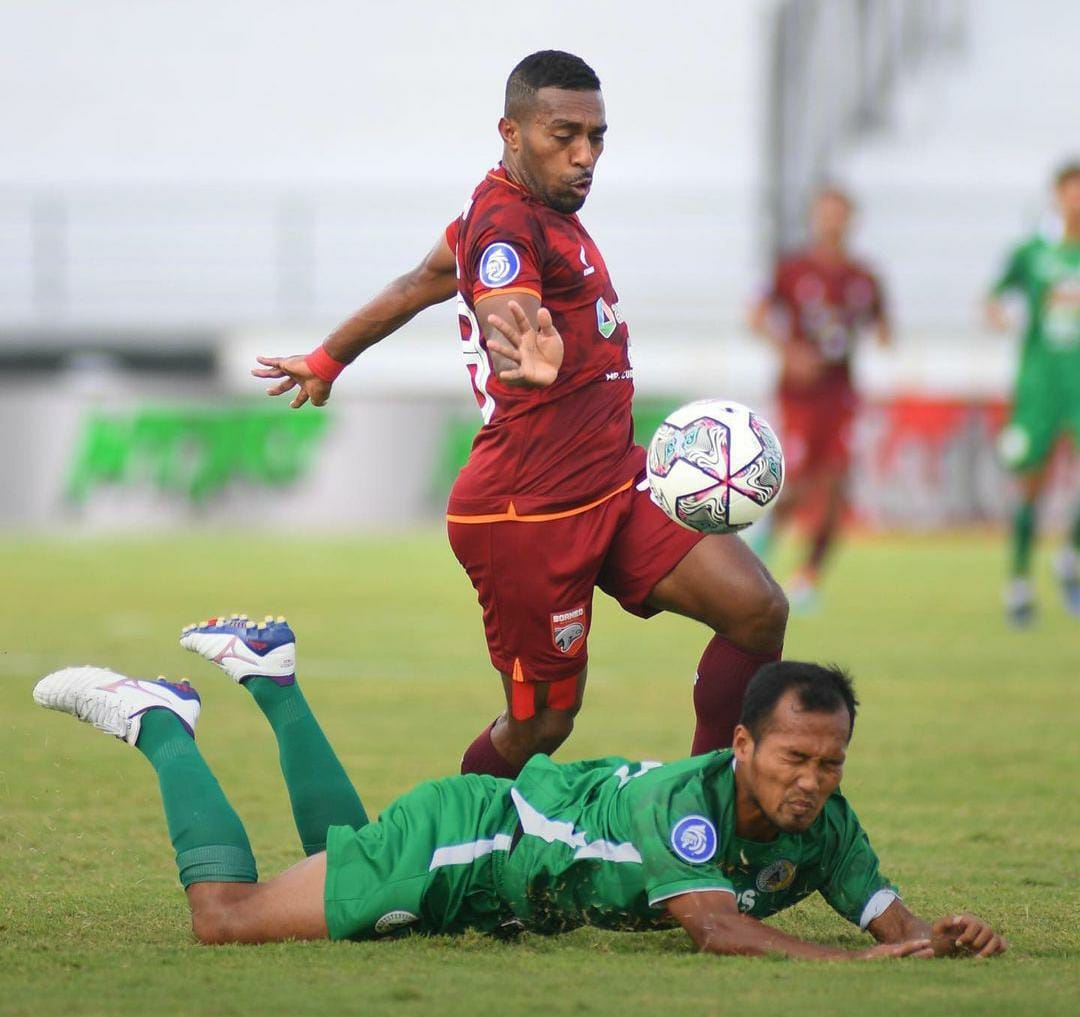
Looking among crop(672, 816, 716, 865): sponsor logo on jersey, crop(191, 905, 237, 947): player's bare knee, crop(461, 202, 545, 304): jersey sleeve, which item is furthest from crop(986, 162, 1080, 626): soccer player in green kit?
crop(191, 905, 237, 947): player's bare knee

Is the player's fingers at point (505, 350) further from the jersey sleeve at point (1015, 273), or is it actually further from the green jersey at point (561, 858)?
the jersey sleeve at point (1015, 273)

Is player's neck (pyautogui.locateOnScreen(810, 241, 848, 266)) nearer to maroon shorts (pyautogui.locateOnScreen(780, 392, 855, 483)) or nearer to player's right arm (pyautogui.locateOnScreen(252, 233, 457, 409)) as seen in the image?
maroon shorts (pyautogui.locateOnScreen(780, 392, 855, 483))

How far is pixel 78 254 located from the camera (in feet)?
87.2

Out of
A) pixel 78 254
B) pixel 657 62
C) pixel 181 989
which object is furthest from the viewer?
pixel 657 62

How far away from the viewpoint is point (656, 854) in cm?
411

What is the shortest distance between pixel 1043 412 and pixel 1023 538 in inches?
32.1

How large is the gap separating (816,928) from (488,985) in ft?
3.68

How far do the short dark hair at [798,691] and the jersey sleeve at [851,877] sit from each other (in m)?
0.27

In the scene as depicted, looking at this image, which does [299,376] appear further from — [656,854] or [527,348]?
[656,854]

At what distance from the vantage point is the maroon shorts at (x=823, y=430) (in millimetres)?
13250

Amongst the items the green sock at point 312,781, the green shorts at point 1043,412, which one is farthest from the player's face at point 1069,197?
the green sock at point 312,781

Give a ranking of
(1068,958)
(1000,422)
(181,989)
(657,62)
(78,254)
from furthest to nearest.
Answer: (657,62) < (78,254) < (1000,422) < (1068,958) < (181,989)

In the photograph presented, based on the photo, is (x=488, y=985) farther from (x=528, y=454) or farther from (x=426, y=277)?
(x=426, y=277)

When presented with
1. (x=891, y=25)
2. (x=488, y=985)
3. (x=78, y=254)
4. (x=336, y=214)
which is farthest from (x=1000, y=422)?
(x=488, y=985)
